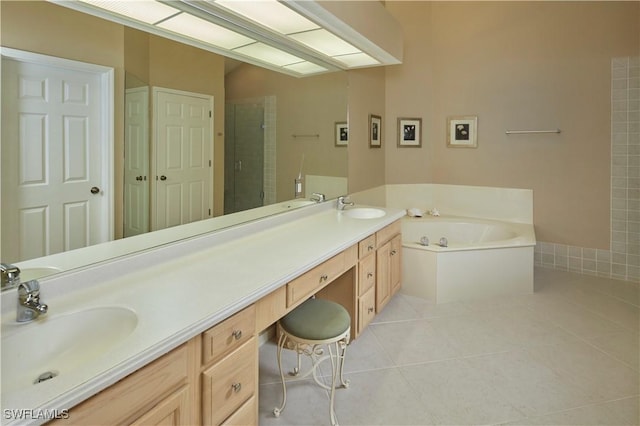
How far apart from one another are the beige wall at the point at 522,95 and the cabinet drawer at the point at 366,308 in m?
2.10

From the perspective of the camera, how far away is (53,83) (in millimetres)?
1254

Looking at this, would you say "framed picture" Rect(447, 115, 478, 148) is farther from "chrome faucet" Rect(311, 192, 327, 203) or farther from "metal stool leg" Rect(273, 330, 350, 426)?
"metal stool leg" Rect(273, 330, 350, 426)

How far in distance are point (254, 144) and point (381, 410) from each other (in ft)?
5.41

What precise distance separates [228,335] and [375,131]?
3.32 metres

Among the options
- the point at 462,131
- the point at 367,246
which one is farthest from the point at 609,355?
the point at 462,131

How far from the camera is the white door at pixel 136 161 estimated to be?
151cm

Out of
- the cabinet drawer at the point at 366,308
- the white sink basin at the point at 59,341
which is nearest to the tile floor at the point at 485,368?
the cabinet drawer at the point at 366,308

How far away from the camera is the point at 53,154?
128 centimetres

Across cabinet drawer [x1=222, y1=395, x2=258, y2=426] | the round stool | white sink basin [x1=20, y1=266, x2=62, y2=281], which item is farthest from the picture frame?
white sink basin [x1=20, y1=266, x2=62, y2=281]

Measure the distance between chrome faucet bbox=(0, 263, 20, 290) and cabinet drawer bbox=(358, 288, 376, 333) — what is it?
1845 mm

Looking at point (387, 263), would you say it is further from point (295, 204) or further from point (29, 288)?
point (29, 288)

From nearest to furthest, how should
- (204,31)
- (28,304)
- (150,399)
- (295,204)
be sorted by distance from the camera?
(150,399), (28,304), (204,31), (295,204)

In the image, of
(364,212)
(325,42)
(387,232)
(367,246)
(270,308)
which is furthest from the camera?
(364,212)

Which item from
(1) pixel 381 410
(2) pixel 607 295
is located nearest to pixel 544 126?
(2) pixel 607 295
